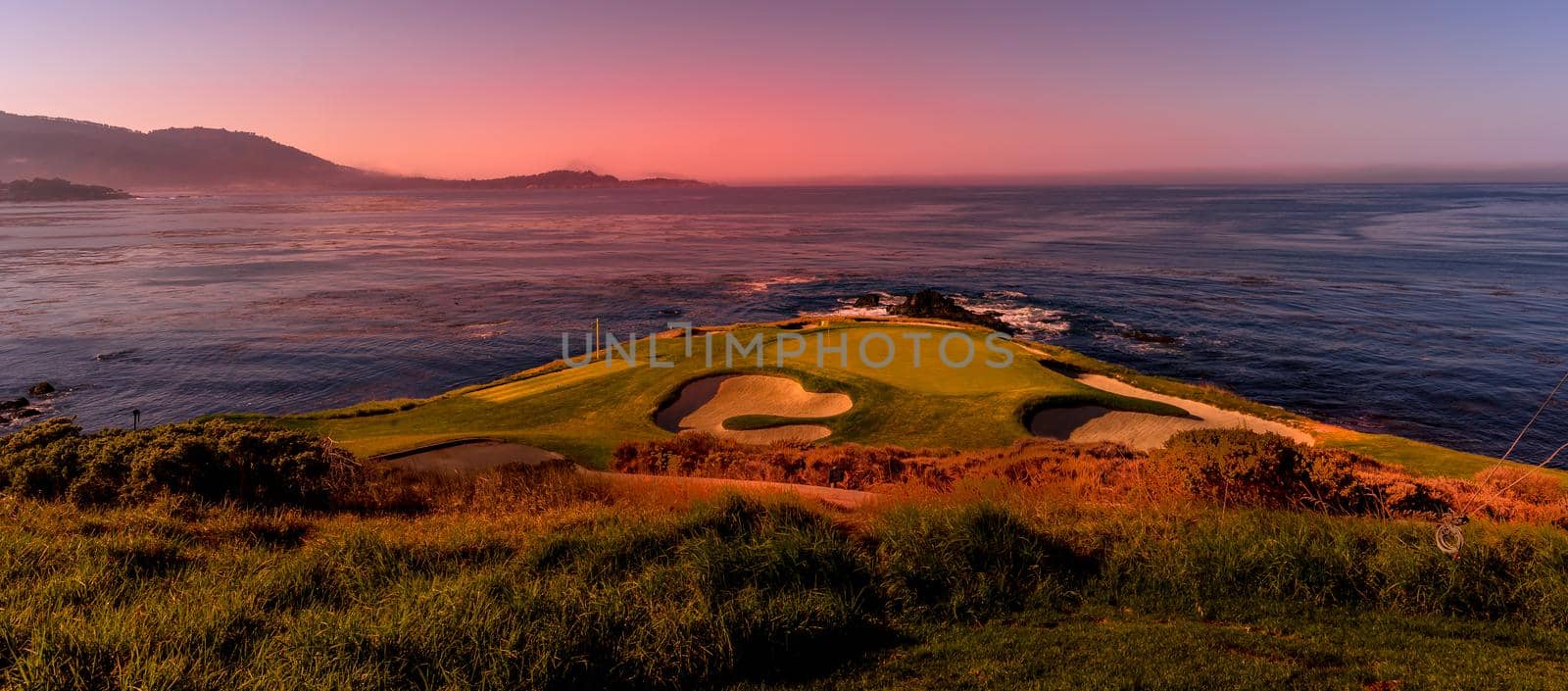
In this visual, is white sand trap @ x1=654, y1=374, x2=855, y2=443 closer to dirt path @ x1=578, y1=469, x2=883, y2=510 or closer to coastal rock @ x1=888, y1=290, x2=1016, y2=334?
dirt path @ x1=578, y1=469, x2=883, y2=510

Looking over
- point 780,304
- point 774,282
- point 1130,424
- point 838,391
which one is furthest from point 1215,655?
point 774,282

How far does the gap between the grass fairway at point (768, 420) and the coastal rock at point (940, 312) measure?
1369cm

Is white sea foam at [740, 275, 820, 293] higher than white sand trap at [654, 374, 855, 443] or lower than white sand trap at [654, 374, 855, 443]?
higher

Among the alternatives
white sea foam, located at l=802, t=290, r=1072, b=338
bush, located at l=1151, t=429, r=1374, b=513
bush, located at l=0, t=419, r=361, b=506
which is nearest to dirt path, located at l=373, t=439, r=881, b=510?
bush, located at l=0, t=419, r=361, b=506

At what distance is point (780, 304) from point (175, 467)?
42.3 m

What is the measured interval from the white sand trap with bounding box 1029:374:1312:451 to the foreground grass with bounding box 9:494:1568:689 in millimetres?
9780

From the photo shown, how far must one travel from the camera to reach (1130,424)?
20688 mm

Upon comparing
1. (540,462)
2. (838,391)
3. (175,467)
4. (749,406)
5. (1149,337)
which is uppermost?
(175,467)

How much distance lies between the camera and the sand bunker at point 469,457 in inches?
623

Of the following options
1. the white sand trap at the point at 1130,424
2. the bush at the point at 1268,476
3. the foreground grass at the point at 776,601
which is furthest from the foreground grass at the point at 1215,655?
the white sand trap at the point at 1130,424

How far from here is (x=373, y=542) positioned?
9086mm

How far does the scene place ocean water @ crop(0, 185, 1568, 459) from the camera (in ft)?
107

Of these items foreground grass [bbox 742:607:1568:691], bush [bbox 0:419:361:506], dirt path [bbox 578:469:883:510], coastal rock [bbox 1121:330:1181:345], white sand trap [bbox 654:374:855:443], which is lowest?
coastal rock [bbox 1121:330:1181:345]

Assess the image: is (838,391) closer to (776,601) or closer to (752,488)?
(752,488)
